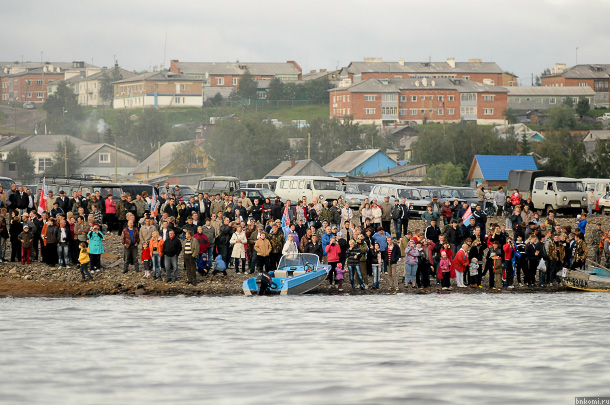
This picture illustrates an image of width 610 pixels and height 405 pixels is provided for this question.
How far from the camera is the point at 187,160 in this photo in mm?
121062

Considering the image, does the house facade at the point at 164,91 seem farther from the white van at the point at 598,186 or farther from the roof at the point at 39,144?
the white van at the point at 598,186

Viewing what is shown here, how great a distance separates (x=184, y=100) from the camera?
19362 centimetres

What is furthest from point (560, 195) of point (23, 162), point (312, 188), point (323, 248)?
point (23, 162)

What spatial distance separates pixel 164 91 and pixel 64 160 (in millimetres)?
70268

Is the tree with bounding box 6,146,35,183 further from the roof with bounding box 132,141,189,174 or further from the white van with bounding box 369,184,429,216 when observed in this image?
the white van with bounding box 369,184,429,216

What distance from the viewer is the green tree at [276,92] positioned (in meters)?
192

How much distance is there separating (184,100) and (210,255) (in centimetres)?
16370

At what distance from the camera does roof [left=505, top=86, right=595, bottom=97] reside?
7633 inches

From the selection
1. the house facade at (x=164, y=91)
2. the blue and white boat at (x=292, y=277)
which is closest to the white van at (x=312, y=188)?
the blue and white boat at (x=292, y=277)

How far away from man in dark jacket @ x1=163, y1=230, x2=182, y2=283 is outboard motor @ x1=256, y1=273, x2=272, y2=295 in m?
2.76

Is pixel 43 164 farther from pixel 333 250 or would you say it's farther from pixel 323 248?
pixel 333 250

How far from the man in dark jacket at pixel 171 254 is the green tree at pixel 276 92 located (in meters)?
162

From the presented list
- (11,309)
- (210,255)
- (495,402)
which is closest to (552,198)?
(210,255)

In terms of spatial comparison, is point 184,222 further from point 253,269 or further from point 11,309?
point 11,309
